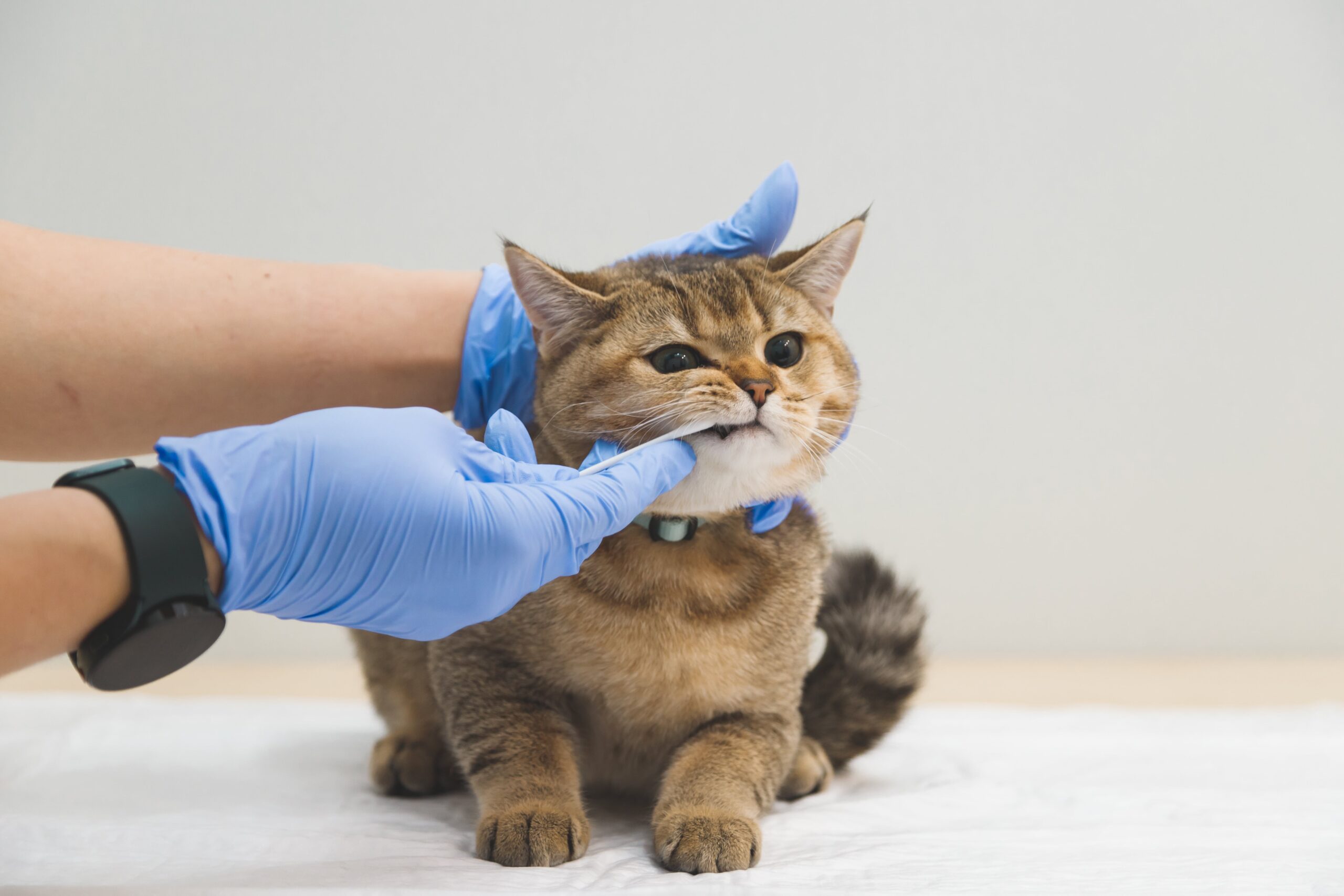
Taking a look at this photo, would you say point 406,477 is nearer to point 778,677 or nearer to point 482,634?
point 482,634

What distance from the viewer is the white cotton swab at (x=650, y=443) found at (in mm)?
1269

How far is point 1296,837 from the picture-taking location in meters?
1.39

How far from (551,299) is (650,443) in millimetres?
305

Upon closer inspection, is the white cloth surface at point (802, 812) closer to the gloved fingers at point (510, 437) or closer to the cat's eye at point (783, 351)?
the gloved fingers at point (510, 437)

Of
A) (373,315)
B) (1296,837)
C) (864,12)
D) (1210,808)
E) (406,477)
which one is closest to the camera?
(406,477)

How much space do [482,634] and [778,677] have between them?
44cm

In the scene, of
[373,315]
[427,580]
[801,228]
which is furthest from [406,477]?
[801,228]

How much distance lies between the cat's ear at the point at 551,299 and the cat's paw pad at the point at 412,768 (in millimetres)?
715

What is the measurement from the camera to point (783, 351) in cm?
144

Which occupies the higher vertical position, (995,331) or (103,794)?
(995,331)

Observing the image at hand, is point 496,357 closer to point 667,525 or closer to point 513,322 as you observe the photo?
point 513,322

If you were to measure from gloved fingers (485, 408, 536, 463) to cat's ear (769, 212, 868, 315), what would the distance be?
0.46 metres

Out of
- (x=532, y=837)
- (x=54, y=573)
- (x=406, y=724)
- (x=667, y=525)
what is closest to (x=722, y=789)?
(x=532, y=837)

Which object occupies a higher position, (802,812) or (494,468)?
(494,468)
